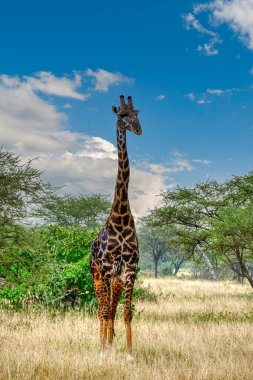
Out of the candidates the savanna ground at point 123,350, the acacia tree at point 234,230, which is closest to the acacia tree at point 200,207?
the acacia tree at point 234,230

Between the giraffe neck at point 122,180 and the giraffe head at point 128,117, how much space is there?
0.54ft

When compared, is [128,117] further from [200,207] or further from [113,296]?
[200,207]

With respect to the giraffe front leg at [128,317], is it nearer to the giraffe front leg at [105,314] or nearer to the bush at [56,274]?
the giraffe front leg at [105,314]

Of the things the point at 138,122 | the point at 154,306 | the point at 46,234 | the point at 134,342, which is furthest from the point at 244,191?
the point at 138,122

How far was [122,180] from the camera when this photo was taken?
24.7 feet

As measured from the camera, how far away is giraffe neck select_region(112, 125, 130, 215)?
7.42 m

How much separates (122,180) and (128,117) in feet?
3.39

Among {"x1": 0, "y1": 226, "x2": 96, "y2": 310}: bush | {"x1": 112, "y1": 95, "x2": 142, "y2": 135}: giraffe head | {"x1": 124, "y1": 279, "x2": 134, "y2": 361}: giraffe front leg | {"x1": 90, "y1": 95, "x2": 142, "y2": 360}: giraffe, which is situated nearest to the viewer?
{"x1": 112, "y1": 95, "x2": 142, "y2": 135}: giraffe head

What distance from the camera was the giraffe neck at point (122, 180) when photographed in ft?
24.3

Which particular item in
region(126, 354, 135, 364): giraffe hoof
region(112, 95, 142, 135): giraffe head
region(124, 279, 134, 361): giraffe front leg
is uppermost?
region(112, 95, 142, 135): giraffe head

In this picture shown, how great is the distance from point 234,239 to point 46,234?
722 cm

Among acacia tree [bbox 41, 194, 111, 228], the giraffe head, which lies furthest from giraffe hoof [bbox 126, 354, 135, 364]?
acacia tree [bbox 41, 194, 111, 228]

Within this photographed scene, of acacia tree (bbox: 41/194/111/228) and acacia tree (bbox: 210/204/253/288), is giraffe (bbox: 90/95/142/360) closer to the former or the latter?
acacia tree (bbox: 210/204/253/288)

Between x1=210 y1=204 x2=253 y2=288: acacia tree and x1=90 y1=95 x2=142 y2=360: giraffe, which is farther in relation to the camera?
x1=210 y1=204 x2=253 y2=288: acacia tree
